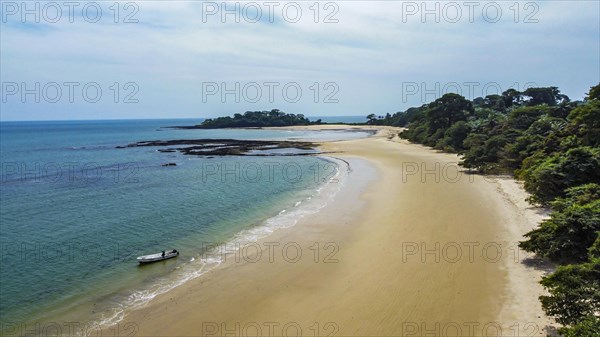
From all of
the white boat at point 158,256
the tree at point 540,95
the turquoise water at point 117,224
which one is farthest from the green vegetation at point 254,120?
the white boat at point 158,256

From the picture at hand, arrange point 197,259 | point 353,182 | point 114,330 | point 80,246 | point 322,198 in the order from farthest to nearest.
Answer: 1. point 353,182
2. point 322,198
3. point 80,246
4. point 197,259
5. point 114,330

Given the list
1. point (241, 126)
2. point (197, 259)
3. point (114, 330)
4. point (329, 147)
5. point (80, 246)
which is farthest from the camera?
point (241, 126)

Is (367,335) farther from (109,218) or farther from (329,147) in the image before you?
(329,147)

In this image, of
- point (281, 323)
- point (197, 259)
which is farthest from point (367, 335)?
point (197, 259)

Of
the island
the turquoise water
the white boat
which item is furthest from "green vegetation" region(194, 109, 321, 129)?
the white boat

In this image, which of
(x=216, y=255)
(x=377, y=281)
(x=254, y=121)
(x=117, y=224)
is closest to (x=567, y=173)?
(x=377, y=281)

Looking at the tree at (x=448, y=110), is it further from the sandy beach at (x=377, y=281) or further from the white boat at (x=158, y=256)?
the white boat at (x=158, y=256)

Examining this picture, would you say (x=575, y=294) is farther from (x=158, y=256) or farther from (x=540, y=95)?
(x=540, y=95)
